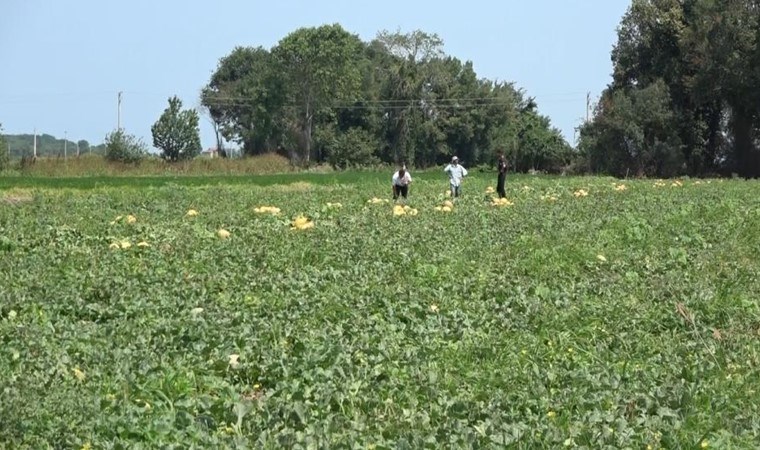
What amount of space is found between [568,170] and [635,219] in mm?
42383

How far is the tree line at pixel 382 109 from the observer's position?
62.1 metres

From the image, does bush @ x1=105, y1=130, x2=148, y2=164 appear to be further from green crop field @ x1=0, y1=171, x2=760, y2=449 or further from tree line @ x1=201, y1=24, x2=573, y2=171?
green crop field @ x1=0, y1=171, x2=760, y2=449

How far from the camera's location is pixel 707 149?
51312 millimetres

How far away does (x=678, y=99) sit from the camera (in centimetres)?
5078

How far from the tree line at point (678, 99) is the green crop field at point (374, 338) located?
118 ft

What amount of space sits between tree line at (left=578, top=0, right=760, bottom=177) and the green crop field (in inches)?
1411

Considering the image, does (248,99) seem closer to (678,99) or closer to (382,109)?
(382,109)

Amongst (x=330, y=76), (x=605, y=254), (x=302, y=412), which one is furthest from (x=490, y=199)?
(x=330, y=76)

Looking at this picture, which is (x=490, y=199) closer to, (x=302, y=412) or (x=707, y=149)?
(x=302, y=412)

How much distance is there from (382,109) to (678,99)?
23.6m

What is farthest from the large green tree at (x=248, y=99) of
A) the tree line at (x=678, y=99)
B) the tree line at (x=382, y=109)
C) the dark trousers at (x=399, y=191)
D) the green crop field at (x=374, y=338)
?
the green crop field at (x=374, y=338)

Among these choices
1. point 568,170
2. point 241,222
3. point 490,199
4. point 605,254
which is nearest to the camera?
point 605,254

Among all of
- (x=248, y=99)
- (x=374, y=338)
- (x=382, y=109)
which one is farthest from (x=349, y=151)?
(x=374, y=338)

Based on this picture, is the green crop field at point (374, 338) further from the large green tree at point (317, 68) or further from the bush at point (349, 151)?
the bush at point (349, 151)
